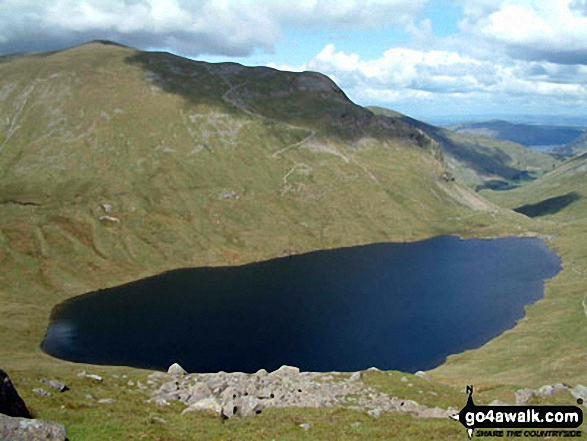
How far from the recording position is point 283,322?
147625 mm

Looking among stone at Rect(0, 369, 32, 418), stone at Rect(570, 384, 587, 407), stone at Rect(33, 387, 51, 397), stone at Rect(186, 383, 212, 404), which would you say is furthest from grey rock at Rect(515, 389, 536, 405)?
stone at Rect(0, 369, 32, 418)

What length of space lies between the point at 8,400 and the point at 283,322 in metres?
111

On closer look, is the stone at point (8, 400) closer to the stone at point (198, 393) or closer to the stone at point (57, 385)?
the stone at point (57, 385)

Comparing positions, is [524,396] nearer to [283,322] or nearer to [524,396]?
[524,396]

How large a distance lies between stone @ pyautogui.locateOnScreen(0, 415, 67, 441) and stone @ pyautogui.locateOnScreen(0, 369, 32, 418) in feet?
29.9

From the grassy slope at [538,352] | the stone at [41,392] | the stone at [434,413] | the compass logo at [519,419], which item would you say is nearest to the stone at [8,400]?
the stone at [41,392]

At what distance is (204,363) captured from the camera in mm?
120062

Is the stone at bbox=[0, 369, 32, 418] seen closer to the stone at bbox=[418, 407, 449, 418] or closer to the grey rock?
the stone at bbox=[418, 407, 449, 418]

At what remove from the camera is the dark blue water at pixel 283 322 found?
411 feet

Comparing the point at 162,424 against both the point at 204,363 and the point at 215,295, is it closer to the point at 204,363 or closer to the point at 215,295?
the point at 204,363

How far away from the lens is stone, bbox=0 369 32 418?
127 ft

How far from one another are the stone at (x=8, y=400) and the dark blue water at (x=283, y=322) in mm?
78168

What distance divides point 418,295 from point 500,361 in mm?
62061

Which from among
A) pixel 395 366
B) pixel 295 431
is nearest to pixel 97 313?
pixel 395 366
